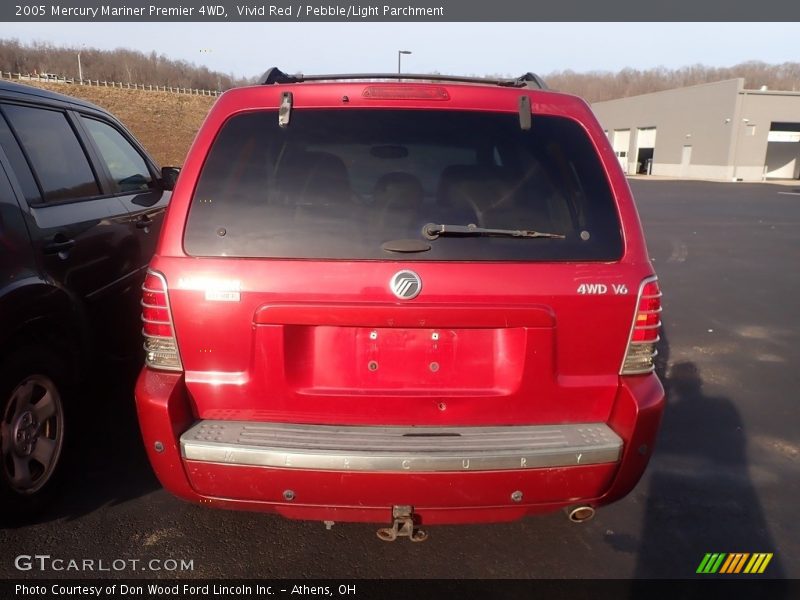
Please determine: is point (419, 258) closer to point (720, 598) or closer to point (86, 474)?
point (720, 598)

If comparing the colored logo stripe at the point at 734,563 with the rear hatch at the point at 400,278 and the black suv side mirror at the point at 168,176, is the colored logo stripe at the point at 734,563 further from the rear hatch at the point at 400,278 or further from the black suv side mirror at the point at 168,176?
the black suv side mirror at the point at 168,176

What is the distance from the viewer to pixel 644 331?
94.3 inches

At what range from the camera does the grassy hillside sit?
49125 millimetres

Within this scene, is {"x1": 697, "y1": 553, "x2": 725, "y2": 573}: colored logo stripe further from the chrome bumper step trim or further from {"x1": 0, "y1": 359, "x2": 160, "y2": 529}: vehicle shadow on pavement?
{"x1": 0, "y1": 359, "x2": 160, "y2": 529}: vehicle shadow on pavement

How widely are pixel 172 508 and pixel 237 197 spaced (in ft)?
5.86

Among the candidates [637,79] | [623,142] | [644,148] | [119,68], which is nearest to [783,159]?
[644,148]

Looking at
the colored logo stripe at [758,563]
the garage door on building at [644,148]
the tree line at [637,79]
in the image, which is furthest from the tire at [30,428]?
the tree line at [637,79]

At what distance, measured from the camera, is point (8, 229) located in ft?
9.55

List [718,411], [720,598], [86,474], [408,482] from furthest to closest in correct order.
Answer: [718,411] < [86,474] < [720,598] < [408,482]

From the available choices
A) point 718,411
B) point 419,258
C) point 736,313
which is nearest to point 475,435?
point 419,258

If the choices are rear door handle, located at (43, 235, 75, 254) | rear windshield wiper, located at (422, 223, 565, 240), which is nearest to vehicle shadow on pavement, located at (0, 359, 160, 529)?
rear door handle, located at (43, 235, 75, 254)

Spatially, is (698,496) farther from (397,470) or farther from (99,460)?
(99,460)

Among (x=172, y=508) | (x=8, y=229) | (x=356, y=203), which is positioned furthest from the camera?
(x=172, y=508)

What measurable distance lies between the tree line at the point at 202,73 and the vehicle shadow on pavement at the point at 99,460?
71.5 meters
